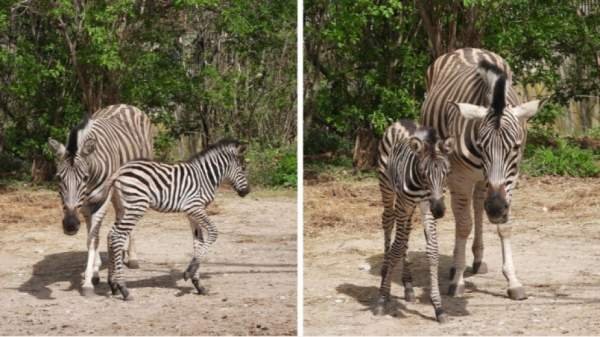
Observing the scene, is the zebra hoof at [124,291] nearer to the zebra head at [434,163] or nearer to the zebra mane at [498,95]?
the zebra head at [434,163]

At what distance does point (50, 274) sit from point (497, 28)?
5.27ft

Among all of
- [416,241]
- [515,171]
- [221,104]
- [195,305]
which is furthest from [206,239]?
[515,171]

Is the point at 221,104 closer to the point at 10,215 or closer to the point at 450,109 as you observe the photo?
the point at 450,109

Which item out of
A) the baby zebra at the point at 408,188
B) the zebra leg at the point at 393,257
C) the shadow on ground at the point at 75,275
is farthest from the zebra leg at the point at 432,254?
the shadow on ground at the point at 75,275

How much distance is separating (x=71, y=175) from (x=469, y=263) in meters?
1.27

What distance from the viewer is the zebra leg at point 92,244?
3.52m

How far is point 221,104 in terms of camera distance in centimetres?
338

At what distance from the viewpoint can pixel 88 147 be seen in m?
3.44

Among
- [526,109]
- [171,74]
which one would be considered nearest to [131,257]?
[171,74]

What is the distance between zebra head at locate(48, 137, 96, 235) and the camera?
3.36 m

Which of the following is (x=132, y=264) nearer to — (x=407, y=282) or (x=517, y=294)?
(x=407, y=282)

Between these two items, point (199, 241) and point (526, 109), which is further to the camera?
point (199, 241)

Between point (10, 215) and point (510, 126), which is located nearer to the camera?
point (510, 126)

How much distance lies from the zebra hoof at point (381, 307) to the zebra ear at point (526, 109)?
643 millimetres
